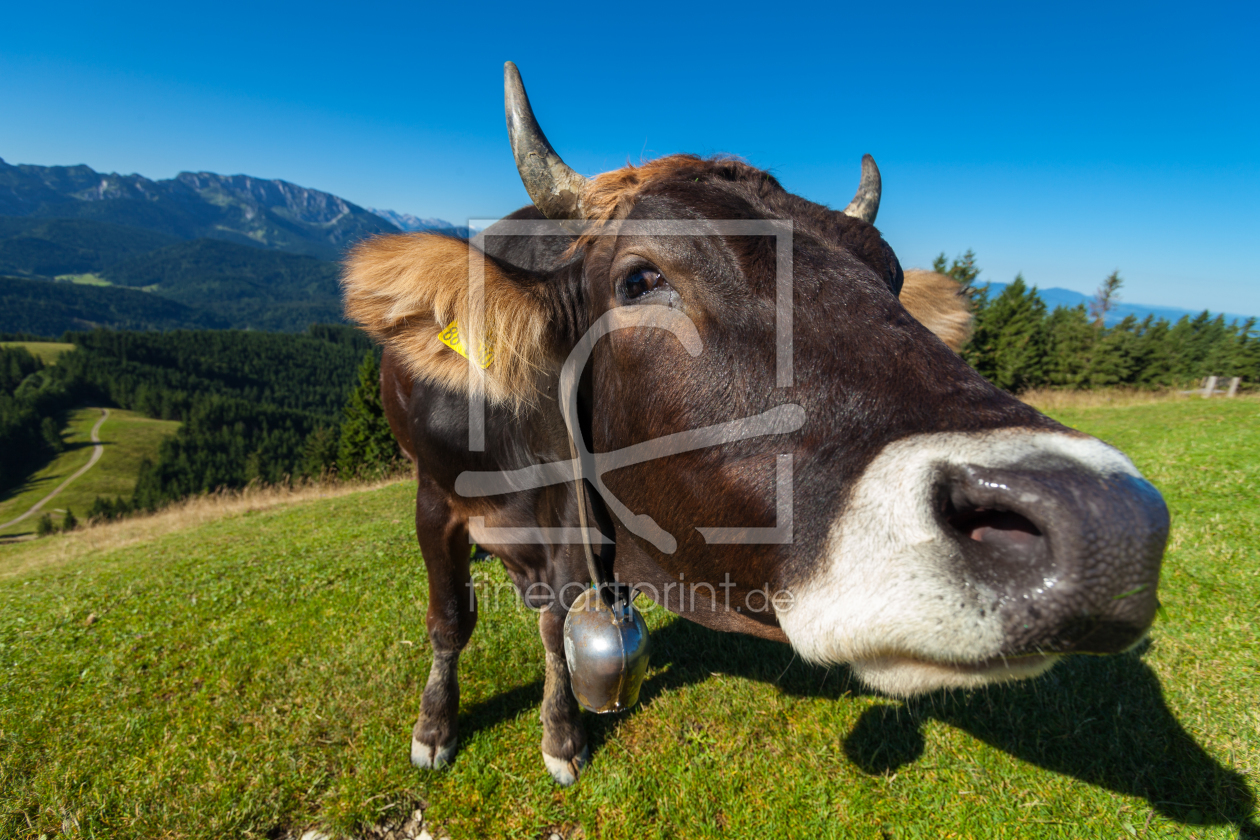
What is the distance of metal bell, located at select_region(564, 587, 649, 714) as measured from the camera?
2.40m

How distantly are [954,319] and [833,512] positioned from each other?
2335 mm

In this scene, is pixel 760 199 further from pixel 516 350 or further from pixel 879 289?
pixel 516 350

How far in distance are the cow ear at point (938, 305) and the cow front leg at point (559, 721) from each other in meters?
2.67

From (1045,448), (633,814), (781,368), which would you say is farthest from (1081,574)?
(633,814)

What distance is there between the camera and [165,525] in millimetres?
13305

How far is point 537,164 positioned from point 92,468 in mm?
121079

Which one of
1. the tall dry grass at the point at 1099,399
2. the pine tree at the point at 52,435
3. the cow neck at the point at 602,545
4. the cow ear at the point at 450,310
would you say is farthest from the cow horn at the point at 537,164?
the pine tree at the point at 52,435

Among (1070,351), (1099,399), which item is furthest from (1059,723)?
(1070,351)

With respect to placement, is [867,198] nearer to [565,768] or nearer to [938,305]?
[938,305]

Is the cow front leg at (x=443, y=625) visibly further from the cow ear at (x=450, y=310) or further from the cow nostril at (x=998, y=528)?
the cow nostril at (x=998, y=528)

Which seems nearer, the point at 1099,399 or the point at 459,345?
the point at 459,345

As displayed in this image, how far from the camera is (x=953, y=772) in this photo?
3.20 meters

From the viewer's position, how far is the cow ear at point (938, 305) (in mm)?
3107

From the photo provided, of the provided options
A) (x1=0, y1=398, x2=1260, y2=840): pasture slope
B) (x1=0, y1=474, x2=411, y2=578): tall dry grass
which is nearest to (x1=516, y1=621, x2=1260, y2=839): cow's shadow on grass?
(x1=0, y1=398, x2=1260, y2=840): pasture slope
